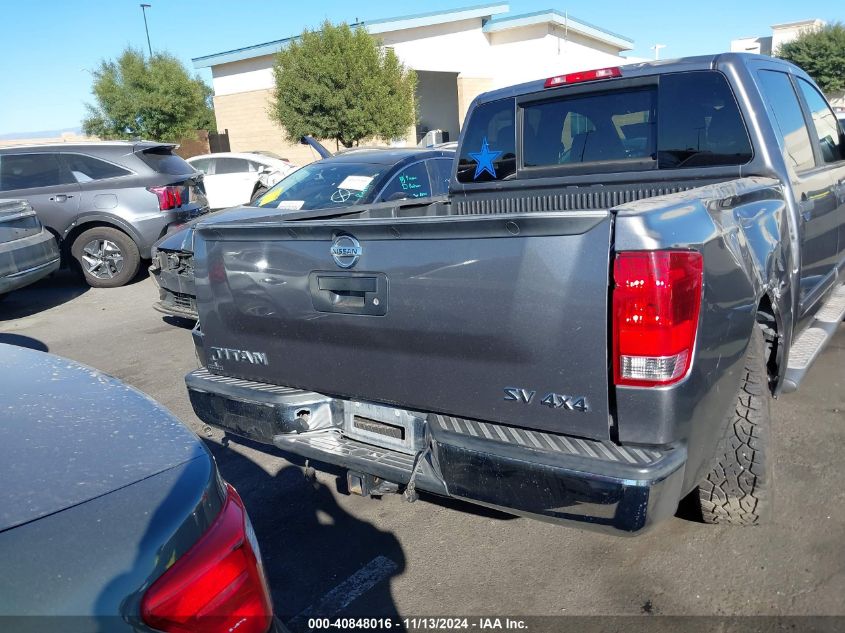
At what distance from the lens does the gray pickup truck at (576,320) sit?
2279 millimetres

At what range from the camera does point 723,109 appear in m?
3.69

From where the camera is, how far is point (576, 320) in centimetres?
231

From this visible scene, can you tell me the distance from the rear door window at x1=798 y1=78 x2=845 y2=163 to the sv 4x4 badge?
10.6ft

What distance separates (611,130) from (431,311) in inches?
83.9

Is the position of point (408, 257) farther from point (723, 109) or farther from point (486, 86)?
point (486, 86)

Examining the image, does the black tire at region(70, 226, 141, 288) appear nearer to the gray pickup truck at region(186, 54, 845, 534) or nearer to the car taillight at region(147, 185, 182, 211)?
the car taillight at region(147, 185, 182, 211)

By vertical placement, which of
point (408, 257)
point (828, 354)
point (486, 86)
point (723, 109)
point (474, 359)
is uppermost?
point (486, 86)

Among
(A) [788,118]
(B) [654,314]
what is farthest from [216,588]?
(A) [788,118]

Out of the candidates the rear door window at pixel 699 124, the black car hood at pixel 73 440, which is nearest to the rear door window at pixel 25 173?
the black car hood at pixel 73 440

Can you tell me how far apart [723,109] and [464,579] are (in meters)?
2.70

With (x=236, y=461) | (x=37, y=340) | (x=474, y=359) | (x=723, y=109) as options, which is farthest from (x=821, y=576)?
(x=37, y=340)

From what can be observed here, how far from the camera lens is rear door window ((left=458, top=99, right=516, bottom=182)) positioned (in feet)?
14.9

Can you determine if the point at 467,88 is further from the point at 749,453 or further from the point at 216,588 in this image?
the point at 216,588

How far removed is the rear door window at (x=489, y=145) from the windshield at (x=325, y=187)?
7.23 ft
